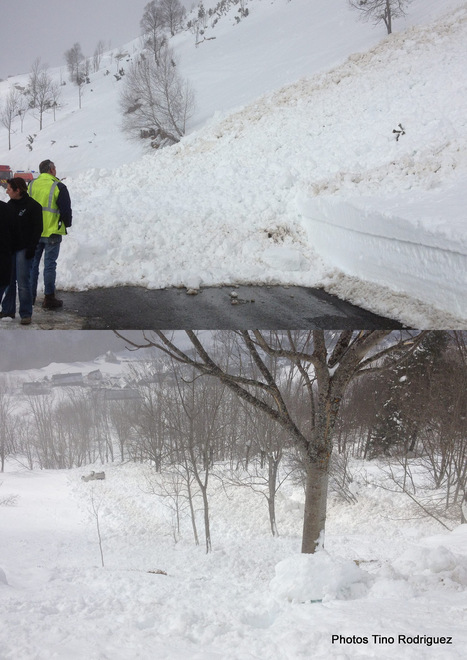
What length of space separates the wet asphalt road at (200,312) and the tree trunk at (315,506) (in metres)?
1.02

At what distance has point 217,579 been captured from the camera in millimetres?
3850

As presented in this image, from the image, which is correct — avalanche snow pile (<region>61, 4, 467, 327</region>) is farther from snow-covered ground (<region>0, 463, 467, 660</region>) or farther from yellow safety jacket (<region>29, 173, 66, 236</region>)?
snow-covered ground (<region>0, 463, 467, 660</region>)

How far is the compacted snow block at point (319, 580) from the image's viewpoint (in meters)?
3.30

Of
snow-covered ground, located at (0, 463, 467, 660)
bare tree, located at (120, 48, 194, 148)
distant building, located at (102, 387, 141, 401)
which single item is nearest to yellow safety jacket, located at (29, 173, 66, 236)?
distant building, located at (102, 387, 141, 401)

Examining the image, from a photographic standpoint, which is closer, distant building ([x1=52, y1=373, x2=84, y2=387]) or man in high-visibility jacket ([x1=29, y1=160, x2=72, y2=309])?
man in high-visibility jacket ([x1=29, y1=160, x2=72, y2=309])

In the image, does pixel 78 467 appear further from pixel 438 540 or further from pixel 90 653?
pixel 438 540

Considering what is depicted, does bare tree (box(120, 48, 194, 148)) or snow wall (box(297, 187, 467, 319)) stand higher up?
bare tree (box(120, 48, 194, 148))

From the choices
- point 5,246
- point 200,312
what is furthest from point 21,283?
point 200,312

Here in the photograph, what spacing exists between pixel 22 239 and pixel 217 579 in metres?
2.45

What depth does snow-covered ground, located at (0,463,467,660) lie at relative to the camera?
2701 millimetres

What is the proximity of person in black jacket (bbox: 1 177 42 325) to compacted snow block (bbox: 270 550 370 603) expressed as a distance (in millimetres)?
2089

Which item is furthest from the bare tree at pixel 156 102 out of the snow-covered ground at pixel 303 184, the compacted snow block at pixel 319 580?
the compacted snow block at pixel 319 580

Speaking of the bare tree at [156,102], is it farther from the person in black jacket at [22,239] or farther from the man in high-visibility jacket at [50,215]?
the person in black jacket at [22,239]

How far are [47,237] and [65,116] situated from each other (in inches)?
68.7
